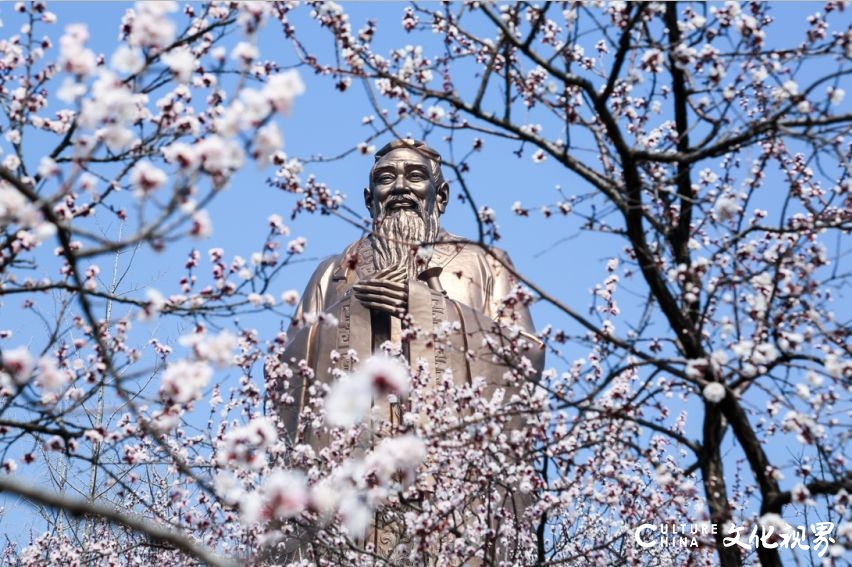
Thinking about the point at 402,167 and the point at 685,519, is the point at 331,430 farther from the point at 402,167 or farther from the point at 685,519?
the point at 402,167

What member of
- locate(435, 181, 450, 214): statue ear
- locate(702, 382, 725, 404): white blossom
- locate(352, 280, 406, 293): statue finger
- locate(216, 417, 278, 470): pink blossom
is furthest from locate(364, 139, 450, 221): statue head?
locate(216, 417, 278, 470): pink blossom

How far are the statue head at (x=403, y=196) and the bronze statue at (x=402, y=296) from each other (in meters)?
0.01

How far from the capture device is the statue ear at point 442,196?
516 inches

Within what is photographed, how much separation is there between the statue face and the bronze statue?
1 centimetres

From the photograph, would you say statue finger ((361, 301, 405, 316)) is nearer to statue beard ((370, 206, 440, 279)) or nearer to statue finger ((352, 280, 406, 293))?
statue finger ((352, 280, 406, 293))

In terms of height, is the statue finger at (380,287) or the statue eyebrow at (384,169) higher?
the statue eyebrow at (384,169)

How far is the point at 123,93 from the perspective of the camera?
→ 476 cm

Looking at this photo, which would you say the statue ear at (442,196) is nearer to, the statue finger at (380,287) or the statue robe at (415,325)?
the statue robe at (415,325)

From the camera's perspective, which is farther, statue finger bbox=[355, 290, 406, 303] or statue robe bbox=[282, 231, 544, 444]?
statue finger bbox=[355, 290, 406, 303]

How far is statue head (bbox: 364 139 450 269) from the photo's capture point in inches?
487

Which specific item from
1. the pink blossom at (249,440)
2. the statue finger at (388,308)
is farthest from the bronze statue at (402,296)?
the pink blossom at (249,440)

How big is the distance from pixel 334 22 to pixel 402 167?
19.0 feet

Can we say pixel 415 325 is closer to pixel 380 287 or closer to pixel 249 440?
pixel 380 287

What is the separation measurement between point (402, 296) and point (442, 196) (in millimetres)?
2249
